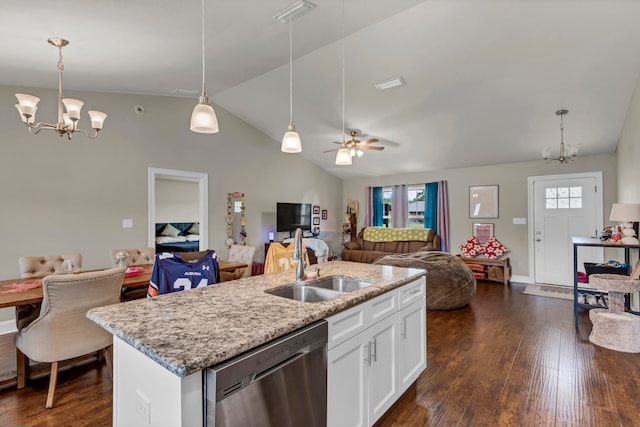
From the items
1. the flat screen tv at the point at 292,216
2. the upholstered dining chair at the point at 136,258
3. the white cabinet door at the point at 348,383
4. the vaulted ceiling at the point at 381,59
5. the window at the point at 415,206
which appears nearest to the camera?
the white cabinet door at the point at 348,383

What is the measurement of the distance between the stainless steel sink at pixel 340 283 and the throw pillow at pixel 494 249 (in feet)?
16.4

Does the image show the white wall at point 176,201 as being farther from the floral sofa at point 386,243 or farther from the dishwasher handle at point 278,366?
the dishwasher handle at point 278,366

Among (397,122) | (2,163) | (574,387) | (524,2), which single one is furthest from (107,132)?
(574,387)

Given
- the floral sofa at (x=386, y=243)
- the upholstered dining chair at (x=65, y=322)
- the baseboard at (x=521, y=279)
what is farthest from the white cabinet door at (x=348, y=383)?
the baseboard at (x=521, y=279)

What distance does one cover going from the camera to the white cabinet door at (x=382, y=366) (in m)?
1.78

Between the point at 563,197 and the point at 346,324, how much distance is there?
5837mm

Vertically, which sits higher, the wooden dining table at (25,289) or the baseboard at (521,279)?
the wooden dining table at (25,289)

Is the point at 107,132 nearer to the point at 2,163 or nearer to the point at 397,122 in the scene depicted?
the point at 2,163

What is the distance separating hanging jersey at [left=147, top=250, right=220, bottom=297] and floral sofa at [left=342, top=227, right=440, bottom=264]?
15.6 feet

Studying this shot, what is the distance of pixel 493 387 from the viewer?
7.79 ft

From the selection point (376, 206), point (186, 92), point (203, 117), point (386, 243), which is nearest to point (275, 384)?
point (203, 117)

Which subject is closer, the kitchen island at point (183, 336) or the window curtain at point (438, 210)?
the kitchen island at point (183, 336)

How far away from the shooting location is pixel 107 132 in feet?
14.1

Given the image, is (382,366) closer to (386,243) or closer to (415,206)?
(386,243)
